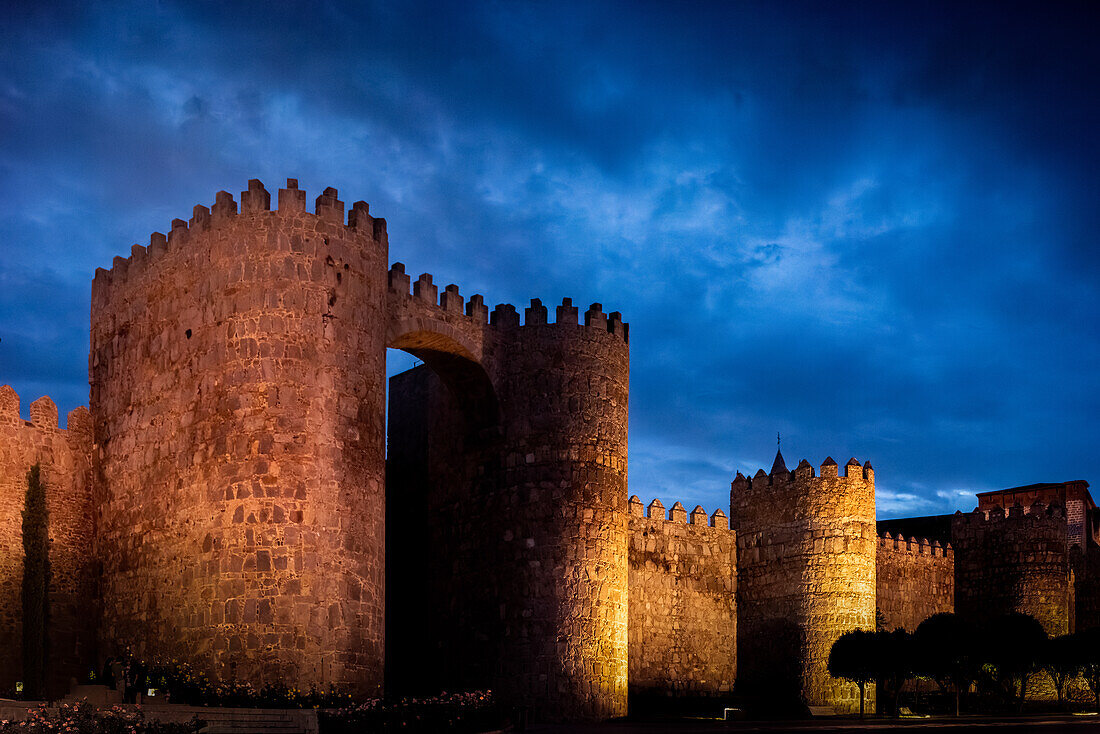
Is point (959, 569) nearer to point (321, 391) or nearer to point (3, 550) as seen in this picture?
point (321, 391)

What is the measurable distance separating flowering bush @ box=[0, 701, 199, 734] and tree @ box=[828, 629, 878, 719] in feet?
58.7

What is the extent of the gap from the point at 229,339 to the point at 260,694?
629 cm

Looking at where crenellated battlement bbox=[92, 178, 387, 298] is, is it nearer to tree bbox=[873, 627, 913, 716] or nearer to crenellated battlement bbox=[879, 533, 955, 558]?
tree bbox=[873, 627, 913, 716]

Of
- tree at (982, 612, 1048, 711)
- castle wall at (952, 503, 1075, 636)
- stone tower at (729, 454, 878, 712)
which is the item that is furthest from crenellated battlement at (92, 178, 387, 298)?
castle wall at (952, 503, 1075, 636)

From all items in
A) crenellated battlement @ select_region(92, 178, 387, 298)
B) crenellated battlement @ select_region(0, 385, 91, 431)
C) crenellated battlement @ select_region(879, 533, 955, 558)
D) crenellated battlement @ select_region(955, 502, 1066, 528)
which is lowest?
crenellated battlement @ select_region(879, 533, 955, 558)

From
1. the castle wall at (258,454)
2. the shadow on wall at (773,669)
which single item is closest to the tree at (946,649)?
the shadow on wall at (773,669)

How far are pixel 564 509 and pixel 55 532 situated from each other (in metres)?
10.2

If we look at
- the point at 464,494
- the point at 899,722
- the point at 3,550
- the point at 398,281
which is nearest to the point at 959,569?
the point at 899,722

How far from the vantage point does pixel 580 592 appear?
2891 cm

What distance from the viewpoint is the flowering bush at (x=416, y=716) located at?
20953 millimetres

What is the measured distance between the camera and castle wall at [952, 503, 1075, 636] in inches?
1534

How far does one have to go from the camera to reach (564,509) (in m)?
29.3

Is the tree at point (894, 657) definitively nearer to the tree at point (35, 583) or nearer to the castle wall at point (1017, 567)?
the castle wall at point (1017, 567)

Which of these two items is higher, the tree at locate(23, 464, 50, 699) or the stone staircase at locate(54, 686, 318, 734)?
the tree at locate(23, 464, 50, 699)
